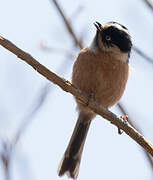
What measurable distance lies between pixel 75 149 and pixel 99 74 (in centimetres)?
150

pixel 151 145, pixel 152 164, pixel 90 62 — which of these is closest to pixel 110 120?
pixel 151 145

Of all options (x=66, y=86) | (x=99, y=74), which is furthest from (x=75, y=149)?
(x=66, y=86)

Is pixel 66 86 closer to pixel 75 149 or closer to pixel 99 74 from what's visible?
pixel 99 74

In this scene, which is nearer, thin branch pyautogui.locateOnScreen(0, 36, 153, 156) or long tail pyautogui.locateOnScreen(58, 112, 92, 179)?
thin branch pyautogui.locateOnScreen(0, 36, 153, 156)

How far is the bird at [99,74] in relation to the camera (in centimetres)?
530

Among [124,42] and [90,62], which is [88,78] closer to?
[90,62]

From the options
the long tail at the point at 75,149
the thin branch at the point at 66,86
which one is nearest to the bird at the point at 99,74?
the long tail at the point at 75,149

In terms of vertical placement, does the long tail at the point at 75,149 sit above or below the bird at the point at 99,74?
below

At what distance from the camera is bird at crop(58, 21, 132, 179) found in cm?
530

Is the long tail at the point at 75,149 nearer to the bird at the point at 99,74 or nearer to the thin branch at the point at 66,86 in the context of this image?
the bird at the point at 99,74

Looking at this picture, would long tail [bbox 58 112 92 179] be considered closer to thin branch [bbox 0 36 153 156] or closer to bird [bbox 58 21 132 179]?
bird [bbox 58 21 132 179]

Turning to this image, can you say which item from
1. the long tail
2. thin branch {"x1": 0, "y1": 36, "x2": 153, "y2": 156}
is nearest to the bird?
the long tail

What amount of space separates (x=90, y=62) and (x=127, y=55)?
31.7 inches

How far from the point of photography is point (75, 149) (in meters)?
6.11
